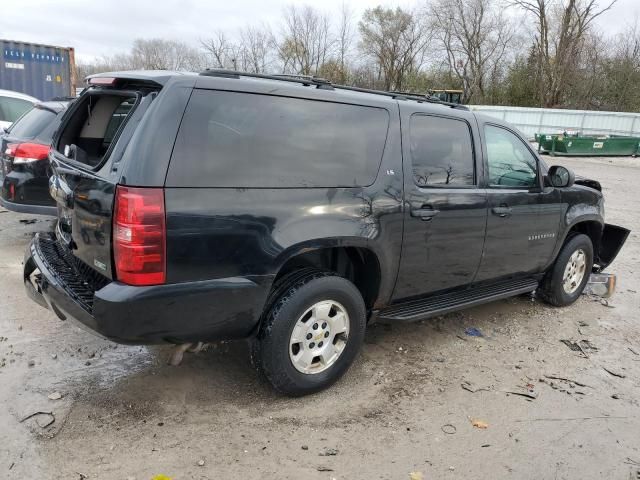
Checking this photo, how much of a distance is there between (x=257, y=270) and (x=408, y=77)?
48.4 meters

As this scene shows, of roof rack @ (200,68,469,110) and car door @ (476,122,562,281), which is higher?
roof rack @ (200,68,469,110)

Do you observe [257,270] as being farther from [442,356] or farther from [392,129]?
[442,356]

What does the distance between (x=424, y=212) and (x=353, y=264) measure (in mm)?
607

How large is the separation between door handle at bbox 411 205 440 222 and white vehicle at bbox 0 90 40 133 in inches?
297

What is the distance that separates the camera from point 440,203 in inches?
149

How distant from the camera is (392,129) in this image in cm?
356

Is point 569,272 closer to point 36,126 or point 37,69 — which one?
point 36,126

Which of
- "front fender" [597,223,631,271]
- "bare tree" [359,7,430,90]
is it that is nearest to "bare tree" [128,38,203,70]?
"bare tree" [359,7,430,90]

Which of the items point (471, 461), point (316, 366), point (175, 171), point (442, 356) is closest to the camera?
point (175, 171)

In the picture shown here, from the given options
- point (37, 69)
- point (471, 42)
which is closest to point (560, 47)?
point (471, 42)

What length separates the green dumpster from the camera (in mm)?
25141

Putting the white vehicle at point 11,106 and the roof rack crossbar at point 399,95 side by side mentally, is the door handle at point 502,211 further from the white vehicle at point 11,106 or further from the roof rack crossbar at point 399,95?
the white vehicle at point 11,106

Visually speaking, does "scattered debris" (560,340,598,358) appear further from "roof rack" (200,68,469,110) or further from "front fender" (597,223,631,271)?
"roof rack" (200,68,469,110)

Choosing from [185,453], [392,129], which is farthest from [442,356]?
[185,453]
